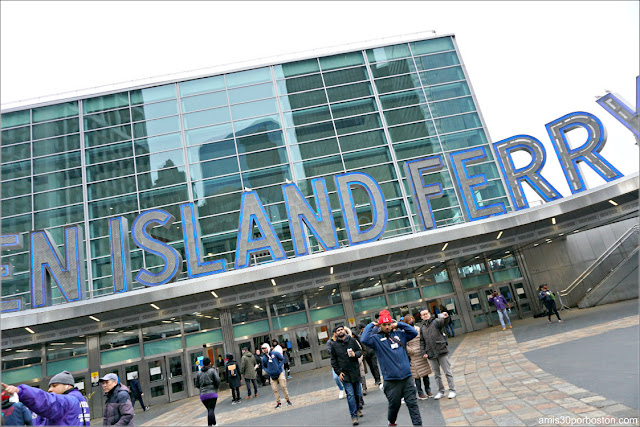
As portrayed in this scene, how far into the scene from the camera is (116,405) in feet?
24.0

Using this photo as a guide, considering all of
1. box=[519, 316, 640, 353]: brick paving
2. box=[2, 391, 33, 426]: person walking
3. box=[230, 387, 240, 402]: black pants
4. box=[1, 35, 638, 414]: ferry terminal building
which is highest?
box=[1, 35, 638, 414]: ferry terminal building

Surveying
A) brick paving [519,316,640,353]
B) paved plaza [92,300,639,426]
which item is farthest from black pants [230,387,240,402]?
brick paving [519,316,640,353]

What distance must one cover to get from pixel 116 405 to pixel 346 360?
14.3 feet

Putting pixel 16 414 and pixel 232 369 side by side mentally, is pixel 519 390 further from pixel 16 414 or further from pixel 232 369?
pixel 232 369

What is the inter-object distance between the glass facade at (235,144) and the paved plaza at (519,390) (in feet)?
35.4

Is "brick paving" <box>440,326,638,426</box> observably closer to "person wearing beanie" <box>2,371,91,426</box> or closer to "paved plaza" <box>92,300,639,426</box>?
"paved plaza" <box>92,300,639,426</box>

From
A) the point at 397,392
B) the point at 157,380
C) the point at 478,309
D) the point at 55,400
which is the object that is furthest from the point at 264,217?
the point at 55,400

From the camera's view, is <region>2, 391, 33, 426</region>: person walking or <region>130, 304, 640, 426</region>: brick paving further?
<region>130, 304, 640, 426</region>: brick paving

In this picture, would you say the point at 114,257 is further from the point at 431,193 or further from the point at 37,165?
the point at 431,193

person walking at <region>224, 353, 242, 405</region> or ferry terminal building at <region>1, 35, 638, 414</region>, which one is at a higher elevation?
ferry terminal building at <region>1, 35, 638, 414</region>

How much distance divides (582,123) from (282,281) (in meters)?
16.1

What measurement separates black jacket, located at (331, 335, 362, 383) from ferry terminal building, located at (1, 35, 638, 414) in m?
8.68

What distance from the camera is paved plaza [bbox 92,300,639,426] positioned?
7012 mm

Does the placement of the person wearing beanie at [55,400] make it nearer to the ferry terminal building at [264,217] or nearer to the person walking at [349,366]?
the person walking at [349,366]
